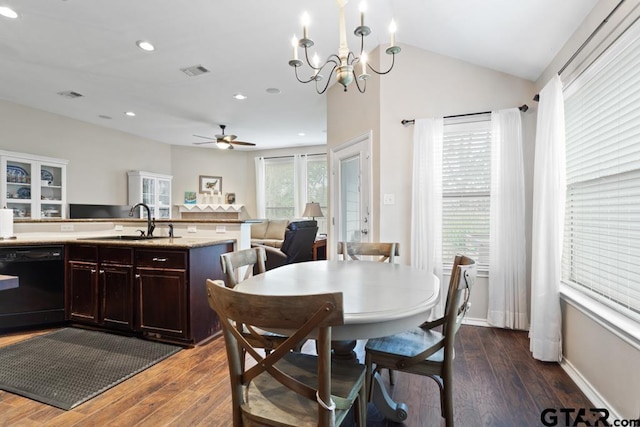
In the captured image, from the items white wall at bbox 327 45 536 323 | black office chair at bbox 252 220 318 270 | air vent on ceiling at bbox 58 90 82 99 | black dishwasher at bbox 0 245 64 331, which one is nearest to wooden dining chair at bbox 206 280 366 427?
white wall at bbox 327 45 536 323

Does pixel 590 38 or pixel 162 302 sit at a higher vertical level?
pixel 590 38

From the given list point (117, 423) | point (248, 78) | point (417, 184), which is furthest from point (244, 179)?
point (117, 423)

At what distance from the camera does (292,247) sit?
4.50 m

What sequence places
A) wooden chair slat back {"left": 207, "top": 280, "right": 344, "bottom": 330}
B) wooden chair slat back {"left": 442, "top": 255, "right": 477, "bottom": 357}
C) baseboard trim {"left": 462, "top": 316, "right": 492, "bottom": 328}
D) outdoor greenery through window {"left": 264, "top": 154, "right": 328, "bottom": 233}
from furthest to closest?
outdoor greenery through window {"left": 264, "top": 154, "right": 328, "bottom": 233} < baseboard trim {"left": 462, "top": 316, "right": 492, "bottom": 328} < wooden chair slat back {"left": 442, "top": 255, "right": 477, "bottom": 357} < wooden chair slat back {"left": 207, "top": 280, "right": 344, "bottom": 330}

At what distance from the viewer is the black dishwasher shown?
9.54 feet

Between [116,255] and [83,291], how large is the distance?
0.59 m

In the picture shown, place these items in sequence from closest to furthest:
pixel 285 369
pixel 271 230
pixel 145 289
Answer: pixel 285 369, pixel 145 289, pixel 271 230

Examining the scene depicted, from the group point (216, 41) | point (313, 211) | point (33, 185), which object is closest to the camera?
point (216, 41)

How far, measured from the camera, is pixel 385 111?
3.32 meters

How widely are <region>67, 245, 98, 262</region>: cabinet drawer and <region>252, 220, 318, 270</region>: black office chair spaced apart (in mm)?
2077

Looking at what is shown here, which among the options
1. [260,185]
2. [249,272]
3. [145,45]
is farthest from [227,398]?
[260,185]

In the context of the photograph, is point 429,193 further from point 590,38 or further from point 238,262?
point 238,262


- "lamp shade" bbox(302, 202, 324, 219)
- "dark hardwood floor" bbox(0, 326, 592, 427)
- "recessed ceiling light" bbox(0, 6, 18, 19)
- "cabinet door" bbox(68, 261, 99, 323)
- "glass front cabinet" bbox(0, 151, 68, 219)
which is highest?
"recessed ceiling light" bbox(0, 6, 18, 19)

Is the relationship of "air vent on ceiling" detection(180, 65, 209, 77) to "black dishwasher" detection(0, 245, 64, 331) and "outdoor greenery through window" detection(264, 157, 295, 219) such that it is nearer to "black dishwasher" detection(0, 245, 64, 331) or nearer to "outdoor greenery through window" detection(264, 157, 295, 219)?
"black dishwasher" detection(0, 245, 64, 331)
